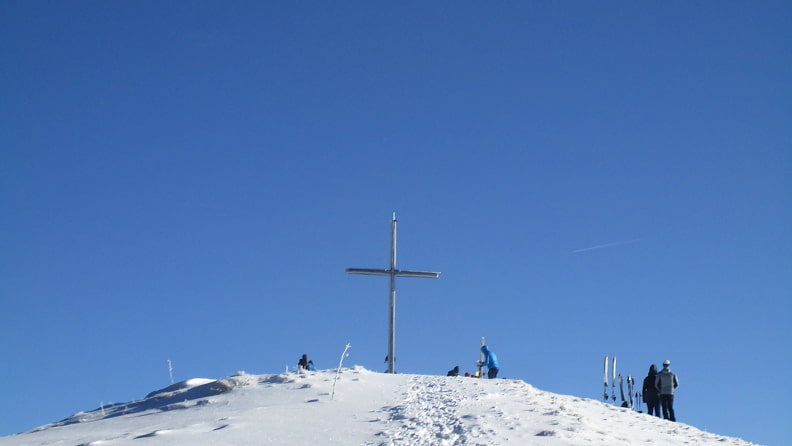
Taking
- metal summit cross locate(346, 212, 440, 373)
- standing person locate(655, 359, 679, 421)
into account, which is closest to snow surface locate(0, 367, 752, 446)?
standing person locate(655, 359, 679, 421)

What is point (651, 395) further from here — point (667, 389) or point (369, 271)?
point (369, 271)

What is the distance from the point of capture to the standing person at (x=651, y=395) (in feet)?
63.9

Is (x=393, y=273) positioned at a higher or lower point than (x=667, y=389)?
higher

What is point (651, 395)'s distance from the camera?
1956 centimetres

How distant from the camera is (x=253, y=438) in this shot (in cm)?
1166

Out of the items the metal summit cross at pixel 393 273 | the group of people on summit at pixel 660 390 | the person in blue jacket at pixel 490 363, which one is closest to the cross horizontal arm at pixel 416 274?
the metal summit cross at pixel 393 273

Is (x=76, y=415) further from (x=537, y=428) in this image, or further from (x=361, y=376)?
(x=537, y=428)

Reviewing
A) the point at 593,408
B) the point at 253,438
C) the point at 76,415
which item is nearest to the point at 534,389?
the point at 593,408

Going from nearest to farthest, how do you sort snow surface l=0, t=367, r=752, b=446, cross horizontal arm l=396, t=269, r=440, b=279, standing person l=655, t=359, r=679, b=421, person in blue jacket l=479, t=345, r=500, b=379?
1. snow surface l=0, t=367, r=752, b=446
2. standing person l=655, t=359, r=679, b=421
3. person in blue jacket l=479, t=345, r=500, b=379
4. cross horizontal arm l=396, t=269, r=440, b=279

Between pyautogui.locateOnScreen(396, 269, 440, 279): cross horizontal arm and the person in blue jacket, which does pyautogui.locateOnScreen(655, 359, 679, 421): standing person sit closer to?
the person in blue jacket

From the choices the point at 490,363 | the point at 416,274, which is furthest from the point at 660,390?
the point at 416,274

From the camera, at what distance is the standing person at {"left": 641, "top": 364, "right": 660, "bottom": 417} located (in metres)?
19.5

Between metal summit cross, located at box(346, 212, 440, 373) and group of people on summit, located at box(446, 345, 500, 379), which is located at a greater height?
metal summit cross, located at box(346, 212, 440, 373)

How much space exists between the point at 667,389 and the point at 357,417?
A: 9.31m
